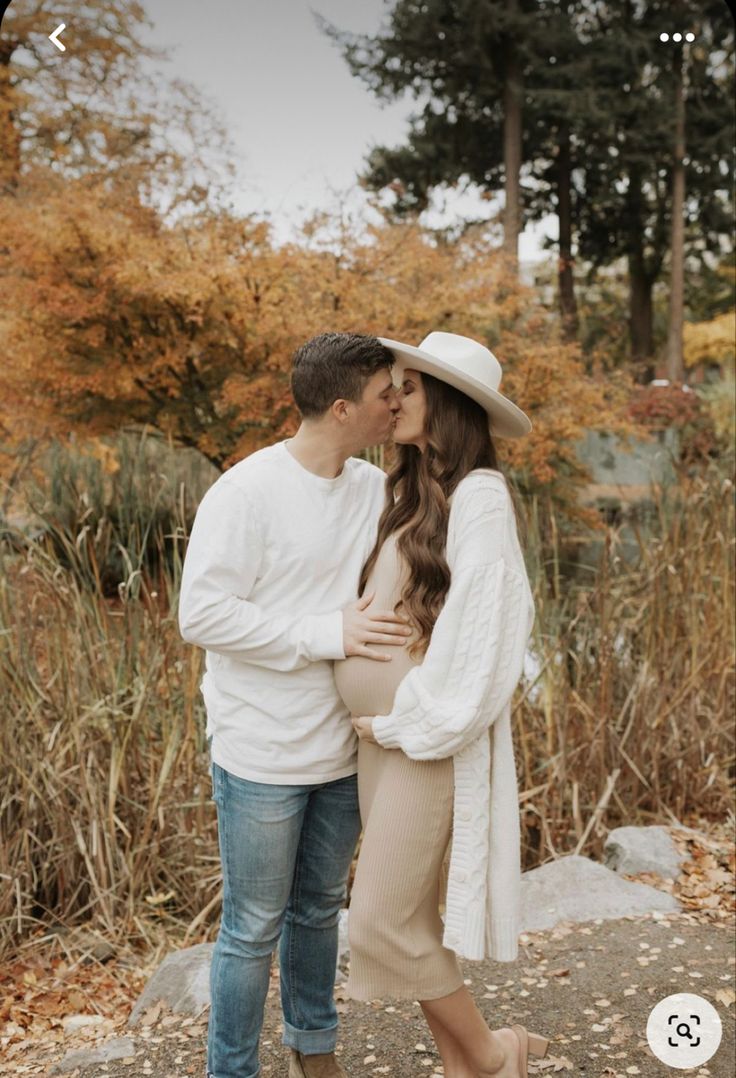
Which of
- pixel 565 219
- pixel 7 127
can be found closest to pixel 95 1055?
pixel 7 127

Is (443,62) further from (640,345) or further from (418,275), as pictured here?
(418,275)

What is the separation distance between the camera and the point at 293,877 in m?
2.07

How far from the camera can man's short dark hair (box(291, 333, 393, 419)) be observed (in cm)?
193

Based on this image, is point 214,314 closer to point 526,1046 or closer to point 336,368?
point 336,368

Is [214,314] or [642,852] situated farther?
[214,314]

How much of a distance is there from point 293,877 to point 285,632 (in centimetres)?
53

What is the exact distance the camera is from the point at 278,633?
1.87 metres

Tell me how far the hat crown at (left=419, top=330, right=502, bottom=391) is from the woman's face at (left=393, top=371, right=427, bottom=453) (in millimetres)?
66

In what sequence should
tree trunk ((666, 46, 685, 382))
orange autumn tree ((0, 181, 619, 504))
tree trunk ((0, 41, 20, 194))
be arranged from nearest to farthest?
1. orange autumn tree ((0, 181, 619, 504))
2. tree trunk ((0, 41, 20, 194))
3. tree trunk ((666, 46, 685, 382))

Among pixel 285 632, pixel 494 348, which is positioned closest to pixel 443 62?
pixel 494 348

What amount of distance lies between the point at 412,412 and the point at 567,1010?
4.90 feet

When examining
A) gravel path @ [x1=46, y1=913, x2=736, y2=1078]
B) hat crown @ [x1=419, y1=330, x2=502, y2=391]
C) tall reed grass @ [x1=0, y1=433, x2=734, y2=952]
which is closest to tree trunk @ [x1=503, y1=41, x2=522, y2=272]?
tall reed grass @ [x1=0, y1=433, x2=734, y2=952]

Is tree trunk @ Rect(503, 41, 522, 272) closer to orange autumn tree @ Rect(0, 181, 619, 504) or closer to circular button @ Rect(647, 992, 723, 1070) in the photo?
orange autumn tree @ Rect(0, 181, 619, 504)

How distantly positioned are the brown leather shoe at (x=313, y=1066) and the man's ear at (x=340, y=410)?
1272mm
